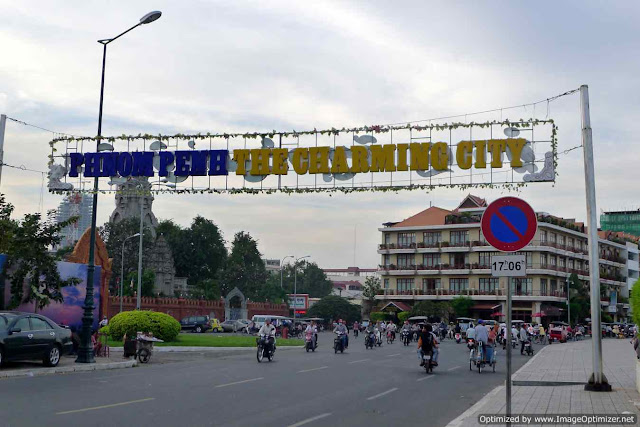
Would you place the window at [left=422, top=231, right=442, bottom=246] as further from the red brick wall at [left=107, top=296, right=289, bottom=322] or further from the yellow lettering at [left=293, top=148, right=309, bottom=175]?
the yellow lettering at [left=293, top=148, right=309, bottom=175]

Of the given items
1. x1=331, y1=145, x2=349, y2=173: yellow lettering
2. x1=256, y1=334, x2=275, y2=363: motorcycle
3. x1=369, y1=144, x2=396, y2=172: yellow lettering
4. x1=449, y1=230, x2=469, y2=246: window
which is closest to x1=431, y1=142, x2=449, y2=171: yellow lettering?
x1=369, y1=144, x2=396, y2=172: yellow lettering

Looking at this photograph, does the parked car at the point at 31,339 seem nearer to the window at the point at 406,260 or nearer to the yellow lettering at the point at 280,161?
the yellow lettering at the point at 280,161

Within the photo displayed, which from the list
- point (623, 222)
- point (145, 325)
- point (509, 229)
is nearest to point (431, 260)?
point (623, 222)

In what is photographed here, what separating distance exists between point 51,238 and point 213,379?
9.66 metres

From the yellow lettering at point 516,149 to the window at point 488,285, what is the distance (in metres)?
66.6

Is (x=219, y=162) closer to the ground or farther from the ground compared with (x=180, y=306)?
farther from the ground

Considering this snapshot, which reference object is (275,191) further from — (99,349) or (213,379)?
(99,349)

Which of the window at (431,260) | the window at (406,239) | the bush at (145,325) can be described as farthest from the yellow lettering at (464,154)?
the window at (406,239)

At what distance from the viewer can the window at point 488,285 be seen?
8238 cm

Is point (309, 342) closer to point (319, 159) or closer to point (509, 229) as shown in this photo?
point (319, 159)

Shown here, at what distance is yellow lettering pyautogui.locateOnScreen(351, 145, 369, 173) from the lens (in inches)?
744

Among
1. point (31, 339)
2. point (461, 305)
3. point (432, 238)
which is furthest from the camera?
point (432, 238)

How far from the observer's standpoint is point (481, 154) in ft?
59.6

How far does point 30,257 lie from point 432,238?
6834 centimetres
